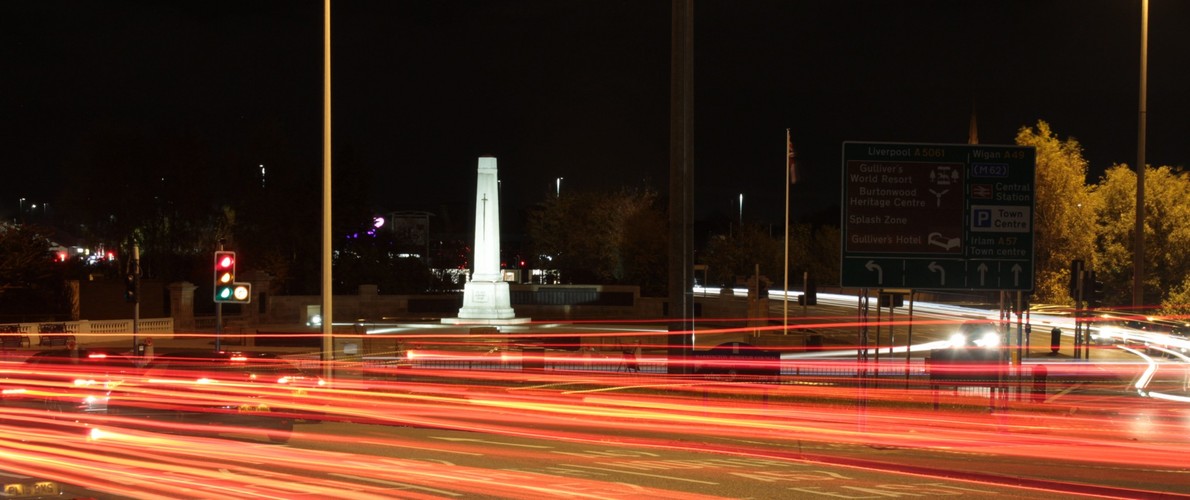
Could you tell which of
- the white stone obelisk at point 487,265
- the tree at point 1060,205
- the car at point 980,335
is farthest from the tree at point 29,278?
the tree at point 1060,205

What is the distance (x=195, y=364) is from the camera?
1568 centimetres

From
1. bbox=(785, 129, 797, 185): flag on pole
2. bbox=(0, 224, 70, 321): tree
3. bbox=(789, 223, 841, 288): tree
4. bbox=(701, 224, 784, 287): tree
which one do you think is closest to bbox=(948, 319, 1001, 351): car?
bbox=(785, 129, 797, 185): flag on pole

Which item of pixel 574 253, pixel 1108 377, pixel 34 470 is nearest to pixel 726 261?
pixel 574 253

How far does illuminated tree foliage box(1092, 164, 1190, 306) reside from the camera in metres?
45.4

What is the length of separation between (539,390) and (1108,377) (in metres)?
15.7

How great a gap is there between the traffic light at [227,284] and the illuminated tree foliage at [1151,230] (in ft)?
127

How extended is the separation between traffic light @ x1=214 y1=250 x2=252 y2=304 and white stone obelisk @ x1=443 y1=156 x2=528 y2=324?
2173 centimetres

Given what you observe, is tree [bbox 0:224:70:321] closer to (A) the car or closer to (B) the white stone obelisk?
(B) the white stone obelisk

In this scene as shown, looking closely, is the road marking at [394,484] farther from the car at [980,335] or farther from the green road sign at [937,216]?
the car at [980,335]

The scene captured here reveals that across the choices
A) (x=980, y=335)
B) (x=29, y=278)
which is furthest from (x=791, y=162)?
(x=29, y=278)

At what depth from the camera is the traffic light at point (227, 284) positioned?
20516mm

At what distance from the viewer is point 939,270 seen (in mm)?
17781

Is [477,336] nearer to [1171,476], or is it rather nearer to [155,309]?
[155,309]

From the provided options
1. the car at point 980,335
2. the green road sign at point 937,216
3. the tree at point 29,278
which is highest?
the green road sign at point 937,216
